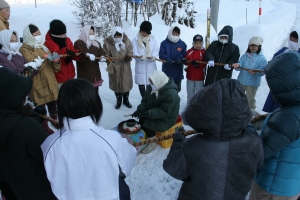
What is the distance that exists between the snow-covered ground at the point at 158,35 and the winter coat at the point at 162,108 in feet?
1.81

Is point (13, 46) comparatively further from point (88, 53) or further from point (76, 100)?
point (76, 100)

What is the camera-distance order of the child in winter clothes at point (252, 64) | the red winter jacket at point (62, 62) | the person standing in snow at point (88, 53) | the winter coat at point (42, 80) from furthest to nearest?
the person standing in snow at point (88, 53) < the child in winter clothes at point (252, 64) < the red winter jacket at point (62, 62) < the winter coat at point (42, 80)

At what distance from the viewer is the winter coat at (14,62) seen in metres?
3.68

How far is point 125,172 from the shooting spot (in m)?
1.91

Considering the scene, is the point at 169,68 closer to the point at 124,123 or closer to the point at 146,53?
the point at 146,53

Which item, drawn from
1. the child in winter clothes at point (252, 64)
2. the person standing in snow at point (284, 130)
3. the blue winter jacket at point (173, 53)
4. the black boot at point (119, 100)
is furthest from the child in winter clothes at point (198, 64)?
the person standing in snow at point (284, 130)

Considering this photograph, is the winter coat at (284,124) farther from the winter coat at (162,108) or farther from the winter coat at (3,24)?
the winter coat at (3,24)

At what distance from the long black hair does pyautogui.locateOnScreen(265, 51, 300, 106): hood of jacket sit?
142 cm

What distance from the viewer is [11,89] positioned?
1827 millimetres

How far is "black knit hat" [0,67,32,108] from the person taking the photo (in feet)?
5.90

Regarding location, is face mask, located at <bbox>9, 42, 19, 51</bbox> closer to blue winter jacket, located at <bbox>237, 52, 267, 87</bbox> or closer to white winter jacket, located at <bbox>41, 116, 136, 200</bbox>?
white winter jacket, located at <bbox>41, 116, 136, 200</bbox>

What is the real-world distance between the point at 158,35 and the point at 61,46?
7.11m

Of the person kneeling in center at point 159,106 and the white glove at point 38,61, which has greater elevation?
the white glove at point 38,61

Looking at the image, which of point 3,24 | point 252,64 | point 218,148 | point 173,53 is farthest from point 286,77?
point 3,24
